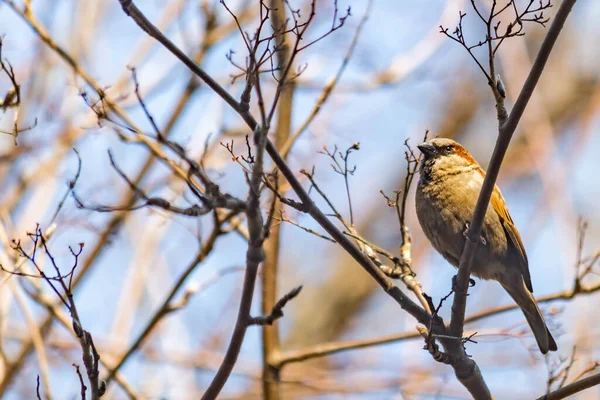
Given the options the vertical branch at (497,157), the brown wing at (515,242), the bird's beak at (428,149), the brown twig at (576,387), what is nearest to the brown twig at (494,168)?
the vertical branch at (497,157)

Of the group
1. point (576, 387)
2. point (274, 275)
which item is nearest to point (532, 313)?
point (576, 387)

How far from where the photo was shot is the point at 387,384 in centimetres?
644

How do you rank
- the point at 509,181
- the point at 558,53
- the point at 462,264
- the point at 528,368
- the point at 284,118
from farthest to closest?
the point at 558,53 < the point at 509,181 < the point at 528,368 < the point at 284,118 < the point at 462,264

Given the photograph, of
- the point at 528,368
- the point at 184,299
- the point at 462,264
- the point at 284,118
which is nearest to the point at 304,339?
the point at 528,368

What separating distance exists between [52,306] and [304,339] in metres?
6.63

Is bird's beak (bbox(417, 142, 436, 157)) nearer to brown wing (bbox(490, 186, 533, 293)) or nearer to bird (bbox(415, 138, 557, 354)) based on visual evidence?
bird (bbox(415, 138, 557, 354))

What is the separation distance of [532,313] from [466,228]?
27.8 inches

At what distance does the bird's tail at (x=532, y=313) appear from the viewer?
4309mm

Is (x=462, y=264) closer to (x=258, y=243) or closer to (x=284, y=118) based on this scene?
(x=258, y=243)

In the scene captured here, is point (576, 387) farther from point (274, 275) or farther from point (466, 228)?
point (274, 275)

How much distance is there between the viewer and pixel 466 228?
4223mm

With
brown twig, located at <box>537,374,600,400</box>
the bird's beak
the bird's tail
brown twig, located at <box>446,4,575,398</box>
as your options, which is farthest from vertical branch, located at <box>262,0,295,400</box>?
brown twig, located at <box>537,374,600,400</box>

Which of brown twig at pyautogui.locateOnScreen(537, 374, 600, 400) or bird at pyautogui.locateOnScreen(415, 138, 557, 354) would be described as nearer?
brown twig at pyautogui.locateOnScreen(537, 374, 600, 400)

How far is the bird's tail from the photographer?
4.31 metres
